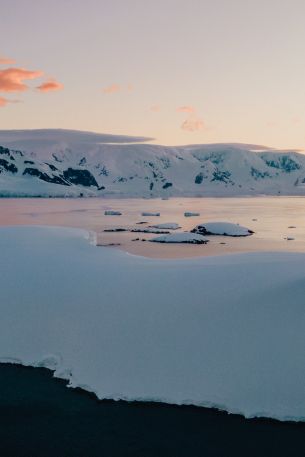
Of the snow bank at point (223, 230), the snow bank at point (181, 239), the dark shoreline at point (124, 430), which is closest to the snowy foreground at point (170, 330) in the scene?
the dark shoreline at point (124, 430)

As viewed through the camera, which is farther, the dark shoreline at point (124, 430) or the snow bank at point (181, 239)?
the snow bank at point (181, 239)

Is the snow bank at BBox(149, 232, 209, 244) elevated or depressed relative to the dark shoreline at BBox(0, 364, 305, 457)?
Result: elevated

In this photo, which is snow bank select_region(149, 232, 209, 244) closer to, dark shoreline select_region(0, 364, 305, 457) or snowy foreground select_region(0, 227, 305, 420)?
snowy foreground select_region(0, 227, 305, 420)

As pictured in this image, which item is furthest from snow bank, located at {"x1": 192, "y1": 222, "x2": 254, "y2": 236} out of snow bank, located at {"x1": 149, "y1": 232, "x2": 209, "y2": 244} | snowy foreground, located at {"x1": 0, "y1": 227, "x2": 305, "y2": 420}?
snowy foreground, located at {"x1": 0, "y1": 227, "x2": 305, "y2": 420}

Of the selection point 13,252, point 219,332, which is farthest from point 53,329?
point 13,252

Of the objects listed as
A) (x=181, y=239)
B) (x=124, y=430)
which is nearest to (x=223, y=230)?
(x=181, y=239)

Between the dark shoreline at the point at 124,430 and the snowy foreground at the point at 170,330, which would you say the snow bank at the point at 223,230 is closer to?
the snowy foreground at the point at 170,330
